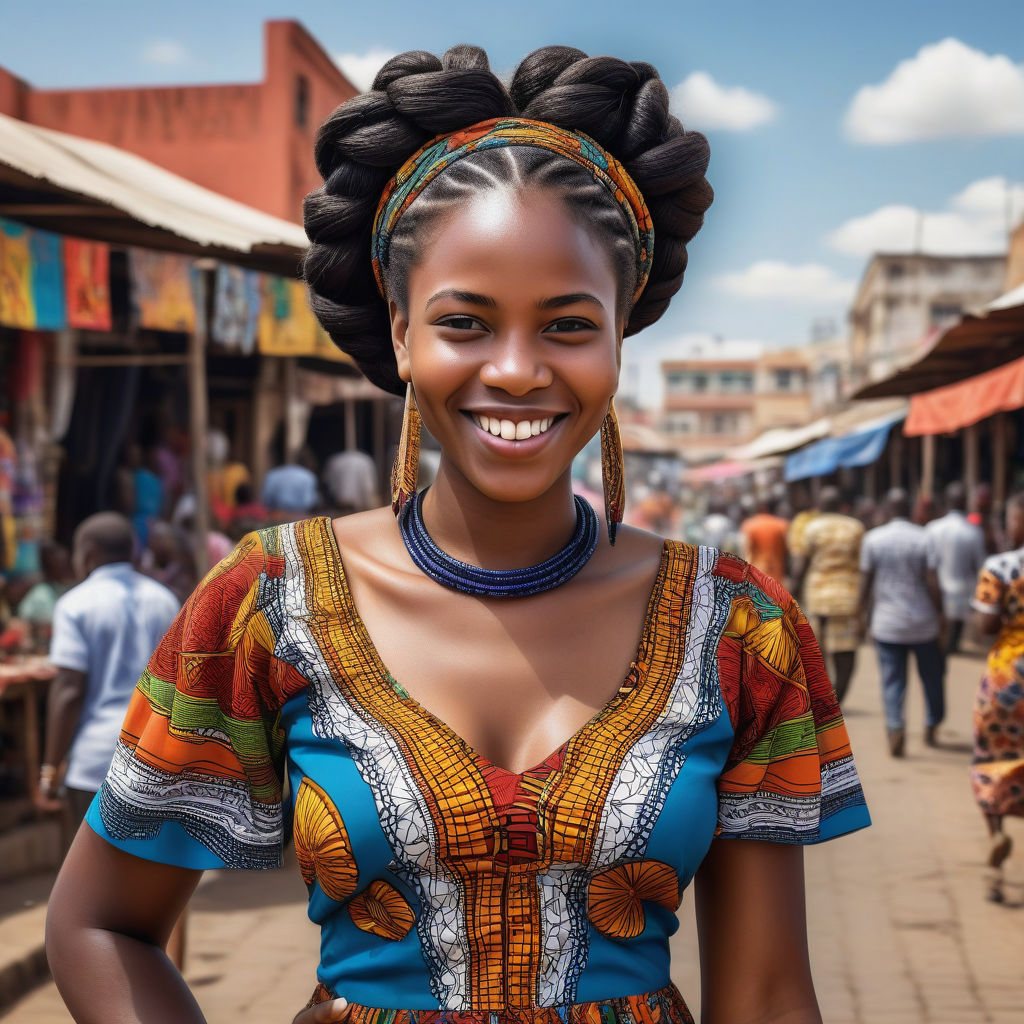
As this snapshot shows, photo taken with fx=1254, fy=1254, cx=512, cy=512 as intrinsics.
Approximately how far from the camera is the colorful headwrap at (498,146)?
1529 mm

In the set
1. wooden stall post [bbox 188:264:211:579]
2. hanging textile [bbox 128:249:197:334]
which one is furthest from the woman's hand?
hanging textile [bbox 128:249:197:334]

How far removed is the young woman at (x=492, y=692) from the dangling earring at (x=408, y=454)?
5cm

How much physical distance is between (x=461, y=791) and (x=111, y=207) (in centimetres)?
524

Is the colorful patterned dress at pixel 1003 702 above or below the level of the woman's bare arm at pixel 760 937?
below

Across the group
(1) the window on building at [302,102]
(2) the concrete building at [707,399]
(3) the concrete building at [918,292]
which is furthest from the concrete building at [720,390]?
(1) the window on building at [302,102]

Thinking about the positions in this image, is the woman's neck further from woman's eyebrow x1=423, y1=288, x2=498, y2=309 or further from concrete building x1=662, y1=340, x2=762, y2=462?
concrete building x1=662, y1=340, x2=762, y2=462

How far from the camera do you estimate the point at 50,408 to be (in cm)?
740

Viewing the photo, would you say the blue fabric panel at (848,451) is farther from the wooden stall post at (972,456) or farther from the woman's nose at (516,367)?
the woman's nose at (516,367)

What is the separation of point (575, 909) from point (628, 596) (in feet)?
1.33

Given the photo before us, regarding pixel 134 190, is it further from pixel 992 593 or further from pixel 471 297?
pixel 471 297

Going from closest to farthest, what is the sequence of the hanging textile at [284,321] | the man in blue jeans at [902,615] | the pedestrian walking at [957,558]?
the hanging textile at [284,321] < the man in blue jeans at [902,615] < the pedestrian walking at [957,558]

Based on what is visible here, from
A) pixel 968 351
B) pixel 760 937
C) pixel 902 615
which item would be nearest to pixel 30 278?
pixel 760 937

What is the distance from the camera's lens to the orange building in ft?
54.2

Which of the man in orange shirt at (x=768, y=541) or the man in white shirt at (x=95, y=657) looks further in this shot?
the man in orange shirt at (x=768, y=541)
